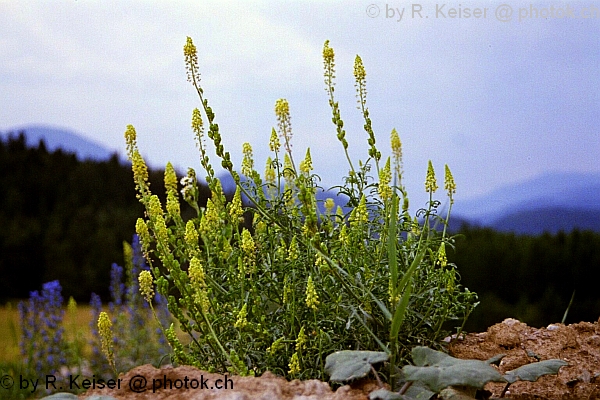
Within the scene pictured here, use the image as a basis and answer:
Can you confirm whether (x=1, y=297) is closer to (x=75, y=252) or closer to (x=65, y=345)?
(x=75, y=252)

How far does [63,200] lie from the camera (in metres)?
8.77

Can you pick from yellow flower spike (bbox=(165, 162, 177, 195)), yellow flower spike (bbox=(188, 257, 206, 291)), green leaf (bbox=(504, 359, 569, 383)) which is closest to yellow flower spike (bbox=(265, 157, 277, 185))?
yellow flower spike (bbox=(165, 162, 177, 195))

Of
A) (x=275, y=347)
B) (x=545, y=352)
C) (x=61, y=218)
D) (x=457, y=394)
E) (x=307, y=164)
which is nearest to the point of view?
(x=457, y=394)

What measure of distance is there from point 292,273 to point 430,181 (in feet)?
2.03

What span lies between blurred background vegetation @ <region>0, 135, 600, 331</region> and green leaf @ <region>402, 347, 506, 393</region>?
4.20 meters

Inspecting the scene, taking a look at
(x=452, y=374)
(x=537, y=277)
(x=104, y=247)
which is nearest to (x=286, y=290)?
(x=452, y=374)

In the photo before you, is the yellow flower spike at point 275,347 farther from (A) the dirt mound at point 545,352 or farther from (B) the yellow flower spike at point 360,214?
(A) the dirt mound at point 545,352

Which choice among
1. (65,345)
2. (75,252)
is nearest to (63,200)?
(75,252)

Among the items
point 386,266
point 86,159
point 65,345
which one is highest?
point 86,159

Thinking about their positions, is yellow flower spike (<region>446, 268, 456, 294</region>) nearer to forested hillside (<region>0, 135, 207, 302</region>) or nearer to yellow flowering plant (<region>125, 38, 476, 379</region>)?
yellow flowering plant (<region>125, 38, 476, 379</region>)

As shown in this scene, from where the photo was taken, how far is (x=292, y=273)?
242 cm

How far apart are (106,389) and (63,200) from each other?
7.32m

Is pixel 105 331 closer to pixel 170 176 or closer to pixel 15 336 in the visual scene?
pixel 170 176

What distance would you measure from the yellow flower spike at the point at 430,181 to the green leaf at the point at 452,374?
2.67 feet
